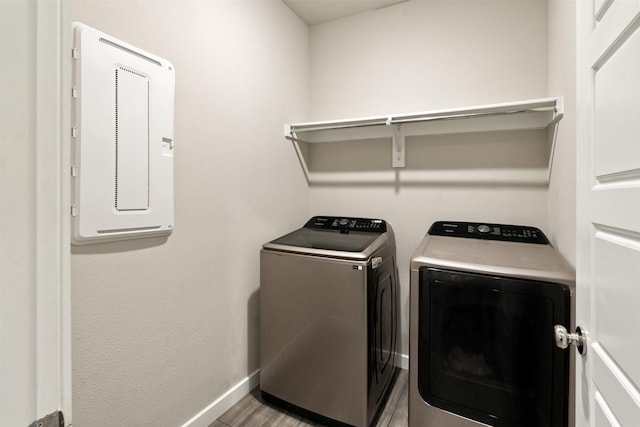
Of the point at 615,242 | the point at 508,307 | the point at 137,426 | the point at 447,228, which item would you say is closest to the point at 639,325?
the point at 615,242

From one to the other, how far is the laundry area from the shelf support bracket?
0.05 feet

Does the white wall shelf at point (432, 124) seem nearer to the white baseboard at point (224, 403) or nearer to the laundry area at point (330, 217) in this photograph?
the laundry area at point (330, 217)

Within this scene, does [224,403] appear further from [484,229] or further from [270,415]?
[484,229]

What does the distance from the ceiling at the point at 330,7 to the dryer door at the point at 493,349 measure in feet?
6.42

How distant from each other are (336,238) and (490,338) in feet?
3.07

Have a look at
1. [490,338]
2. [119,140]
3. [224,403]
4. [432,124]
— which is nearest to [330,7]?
[432,124]

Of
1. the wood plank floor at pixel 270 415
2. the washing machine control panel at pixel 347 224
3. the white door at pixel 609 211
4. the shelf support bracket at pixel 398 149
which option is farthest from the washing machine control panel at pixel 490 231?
the wood plank floor at pixel 270 415

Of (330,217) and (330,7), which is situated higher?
(330,7)

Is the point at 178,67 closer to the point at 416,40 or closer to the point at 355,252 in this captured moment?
the point at 355,252

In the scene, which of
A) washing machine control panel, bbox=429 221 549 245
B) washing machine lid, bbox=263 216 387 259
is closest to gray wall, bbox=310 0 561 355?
washing machine control panel, bbox=429 221 549 245

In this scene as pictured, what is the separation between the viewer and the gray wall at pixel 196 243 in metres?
1.13

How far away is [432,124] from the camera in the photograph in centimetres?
199

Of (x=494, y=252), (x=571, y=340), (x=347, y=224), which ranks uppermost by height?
(x=347, y=224)

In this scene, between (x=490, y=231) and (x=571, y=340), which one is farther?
(x=490, y=231)
